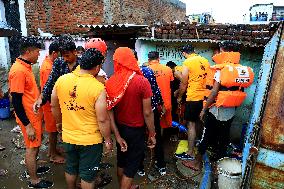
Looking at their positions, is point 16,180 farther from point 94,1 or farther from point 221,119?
point 94,1

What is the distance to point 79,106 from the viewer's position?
2.99 m

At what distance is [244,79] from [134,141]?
210 cm

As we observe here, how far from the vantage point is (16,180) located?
171 inches

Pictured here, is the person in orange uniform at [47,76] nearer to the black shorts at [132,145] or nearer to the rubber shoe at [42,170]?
the rubber shoe at [42,170]

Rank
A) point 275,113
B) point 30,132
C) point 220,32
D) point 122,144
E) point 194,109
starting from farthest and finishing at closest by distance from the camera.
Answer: point 220,32
point 194,109
point 30,132
point 122,144
point 275,113

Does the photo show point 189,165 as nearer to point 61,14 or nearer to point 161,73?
point 161,73

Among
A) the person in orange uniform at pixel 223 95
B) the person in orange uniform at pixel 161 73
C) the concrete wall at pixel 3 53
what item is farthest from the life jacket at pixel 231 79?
the concrete wall at pixel 3 53

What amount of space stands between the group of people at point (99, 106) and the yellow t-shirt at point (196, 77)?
0.02 m

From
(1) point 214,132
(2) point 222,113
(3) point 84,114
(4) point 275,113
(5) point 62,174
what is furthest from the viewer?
(1) point 214,132

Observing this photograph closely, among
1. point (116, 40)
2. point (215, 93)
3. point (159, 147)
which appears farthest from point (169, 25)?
point (159, 147)

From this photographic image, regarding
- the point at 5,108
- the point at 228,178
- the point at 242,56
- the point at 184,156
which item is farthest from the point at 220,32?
the point at 5,108

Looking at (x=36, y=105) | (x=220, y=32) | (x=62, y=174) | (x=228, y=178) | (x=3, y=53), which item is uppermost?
(x=220, y=32)

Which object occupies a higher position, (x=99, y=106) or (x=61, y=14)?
(x=61, y=14)

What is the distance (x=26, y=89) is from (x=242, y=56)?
4.66m
